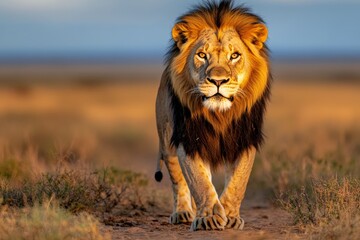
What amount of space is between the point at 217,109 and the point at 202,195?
70 cm

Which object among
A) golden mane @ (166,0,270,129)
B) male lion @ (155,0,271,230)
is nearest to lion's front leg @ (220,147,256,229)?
male lion @ (155,0,271,230)

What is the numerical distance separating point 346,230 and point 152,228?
2.00m

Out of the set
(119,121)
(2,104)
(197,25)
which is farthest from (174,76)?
(2,104)

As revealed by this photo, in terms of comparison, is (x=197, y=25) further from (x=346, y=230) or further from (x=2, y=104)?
(x=2, y=104)

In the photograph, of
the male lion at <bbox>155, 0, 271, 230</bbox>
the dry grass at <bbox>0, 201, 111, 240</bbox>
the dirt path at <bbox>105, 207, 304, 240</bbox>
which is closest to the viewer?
the dry grass at <bbox>0, 201, 111, 240</bbox>

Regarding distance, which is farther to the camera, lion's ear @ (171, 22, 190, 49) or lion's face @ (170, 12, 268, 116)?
lion's ear @ (171, 22, 190, 49)

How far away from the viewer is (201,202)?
7199 mm

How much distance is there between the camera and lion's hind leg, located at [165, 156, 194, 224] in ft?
26.5

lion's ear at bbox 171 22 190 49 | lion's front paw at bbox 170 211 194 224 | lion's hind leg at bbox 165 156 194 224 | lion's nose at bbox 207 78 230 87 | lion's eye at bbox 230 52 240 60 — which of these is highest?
lion's ear at bbox 171 22 190 49

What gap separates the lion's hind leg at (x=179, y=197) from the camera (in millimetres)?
8062

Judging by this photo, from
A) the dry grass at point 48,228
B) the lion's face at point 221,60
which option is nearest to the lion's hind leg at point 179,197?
the lion's face at point 221,60

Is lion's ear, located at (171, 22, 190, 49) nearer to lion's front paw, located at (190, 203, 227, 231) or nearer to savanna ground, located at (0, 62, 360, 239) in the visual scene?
lion's front paw, located at (190, 203, 227, 231)

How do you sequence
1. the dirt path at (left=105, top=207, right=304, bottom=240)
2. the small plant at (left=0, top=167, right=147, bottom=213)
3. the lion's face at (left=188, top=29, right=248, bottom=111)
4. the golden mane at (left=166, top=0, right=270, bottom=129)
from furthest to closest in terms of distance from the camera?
the small plant at (left=0, top=167, right=147, bottom=213)
the golden mane at (left=166, top=0, right=270, bottom=129)
the lion's face at (left=188, top=29, right=248, bottom=111)
the dirt path at (left=105, top=207, right=304, bottom=240)

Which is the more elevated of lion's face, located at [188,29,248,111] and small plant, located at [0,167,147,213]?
lion's face, located at [188,29,248,111]
